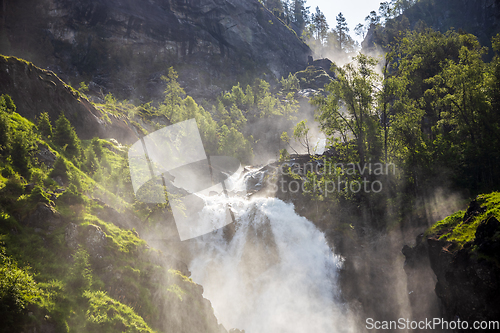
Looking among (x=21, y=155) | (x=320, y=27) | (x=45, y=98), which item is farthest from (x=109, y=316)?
(x=320, y=27)

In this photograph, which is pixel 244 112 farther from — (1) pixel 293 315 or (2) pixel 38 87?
(1) pixel 293 315

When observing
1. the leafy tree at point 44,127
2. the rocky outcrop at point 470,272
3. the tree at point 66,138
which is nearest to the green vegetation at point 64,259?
the leafy tree at point 44,127

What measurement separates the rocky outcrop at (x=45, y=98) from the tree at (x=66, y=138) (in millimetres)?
3491

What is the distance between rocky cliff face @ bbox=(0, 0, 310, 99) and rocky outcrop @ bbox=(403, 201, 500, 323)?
77.5 meters

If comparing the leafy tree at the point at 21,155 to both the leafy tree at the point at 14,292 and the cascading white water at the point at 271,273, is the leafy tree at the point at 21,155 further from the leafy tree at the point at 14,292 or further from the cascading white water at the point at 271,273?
the cascading white water at the point at 271,273

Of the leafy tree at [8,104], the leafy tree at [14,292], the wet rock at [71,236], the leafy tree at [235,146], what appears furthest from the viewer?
the leafy tree at [235,146]

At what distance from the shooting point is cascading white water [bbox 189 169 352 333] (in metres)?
24.6

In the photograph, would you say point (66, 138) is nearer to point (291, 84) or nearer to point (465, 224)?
point (465, 224)

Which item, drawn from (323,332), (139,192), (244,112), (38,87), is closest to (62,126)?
(38,87)

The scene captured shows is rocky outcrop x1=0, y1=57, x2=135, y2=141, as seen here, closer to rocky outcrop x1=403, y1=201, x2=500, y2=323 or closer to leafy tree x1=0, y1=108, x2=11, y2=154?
leafy tree x1=0, y1=108, x2=11, y2=154

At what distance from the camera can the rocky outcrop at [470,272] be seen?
12727mm

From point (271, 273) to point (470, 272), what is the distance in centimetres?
1878

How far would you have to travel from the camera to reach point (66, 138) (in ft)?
80.2

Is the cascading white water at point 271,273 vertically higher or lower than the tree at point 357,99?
lower
